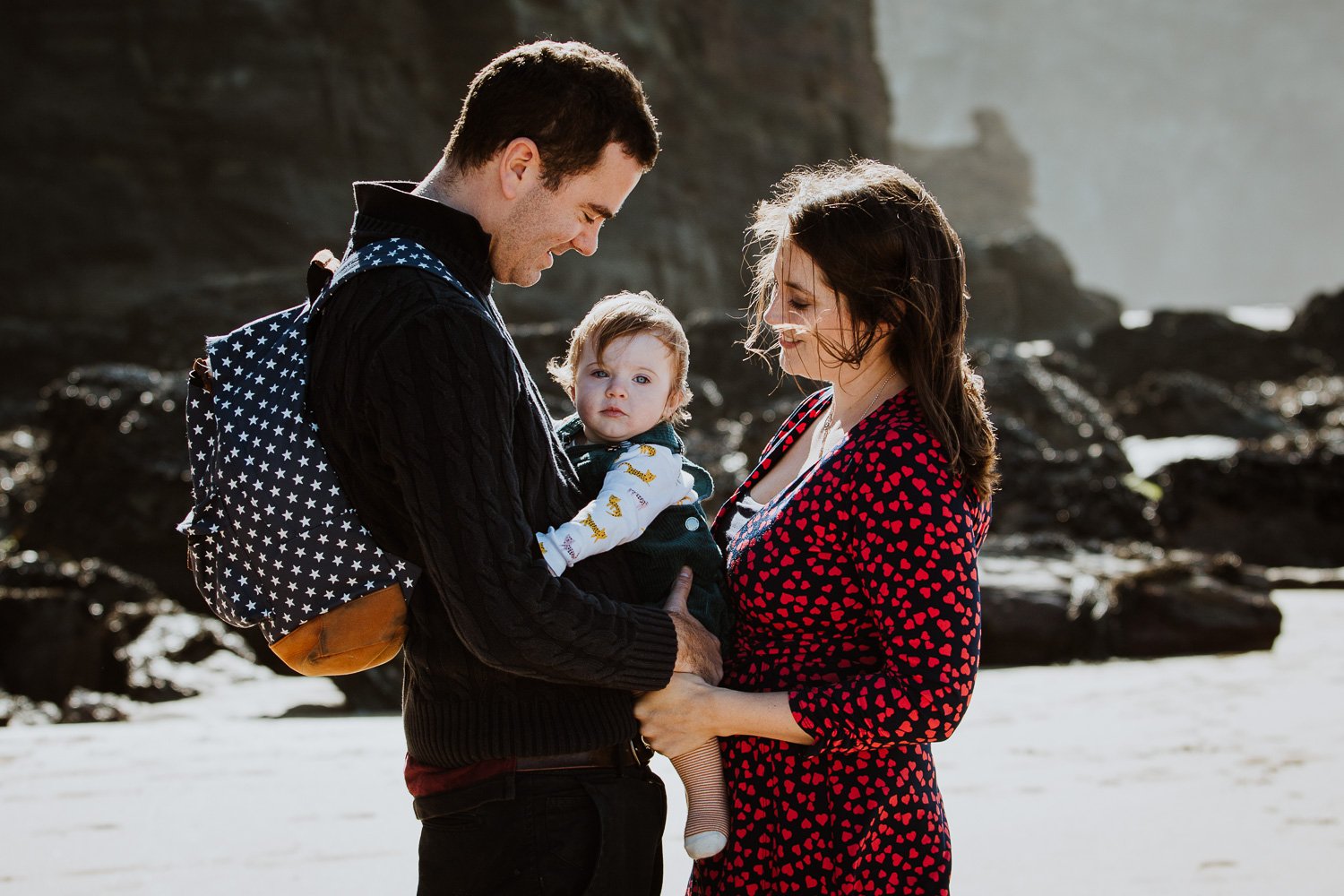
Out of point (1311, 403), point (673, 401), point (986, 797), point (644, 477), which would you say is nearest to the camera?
point (644, 477)

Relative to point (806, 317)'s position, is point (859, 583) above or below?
below

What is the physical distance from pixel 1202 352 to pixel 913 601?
940 inches

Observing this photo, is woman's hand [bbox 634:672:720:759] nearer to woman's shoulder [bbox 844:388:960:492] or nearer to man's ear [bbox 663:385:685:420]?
woman's shoulder [bbox 844:388:960:492]

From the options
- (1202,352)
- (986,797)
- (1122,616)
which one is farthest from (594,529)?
(1202,352)

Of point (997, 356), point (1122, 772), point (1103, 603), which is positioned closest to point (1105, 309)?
point (997, 356)

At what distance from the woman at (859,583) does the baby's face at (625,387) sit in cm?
38

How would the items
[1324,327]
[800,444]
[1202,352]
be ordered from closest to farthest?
[800,444]
[1202,352]
[1324,327]

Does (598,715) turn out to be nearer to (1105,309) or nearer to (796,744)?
(796,744)

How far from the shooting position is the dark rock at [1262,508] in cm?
1042

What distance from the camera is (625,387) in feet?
8.61

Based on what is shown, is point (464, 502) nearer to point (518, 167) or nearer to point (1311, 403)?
point (518, 167)

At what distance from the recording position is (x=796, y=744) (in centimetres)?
223

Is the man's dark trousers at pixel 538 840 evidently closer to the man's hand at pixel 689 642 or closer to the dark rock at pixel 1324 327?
the man's hand at pixel 689 642

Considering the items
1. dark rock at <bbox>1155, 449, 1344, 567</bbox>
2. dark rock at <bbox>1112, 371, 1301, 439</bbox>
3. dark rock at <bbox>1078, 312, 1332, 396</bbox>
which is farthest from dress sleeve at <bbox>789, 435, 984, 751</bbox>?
dark rock at <bbox>1078, 312, 1332, 396</bbox>
